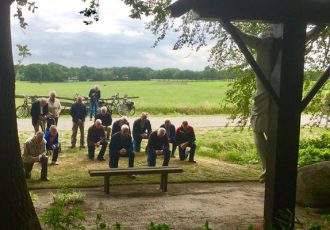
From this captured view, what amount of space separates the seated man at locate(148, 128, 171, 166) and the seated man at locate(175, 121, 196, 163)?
1.49 meters

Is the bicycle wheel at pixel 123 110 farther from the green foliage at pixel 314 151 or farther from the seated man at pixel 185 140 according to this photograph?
the green foliage at pixel 314 151

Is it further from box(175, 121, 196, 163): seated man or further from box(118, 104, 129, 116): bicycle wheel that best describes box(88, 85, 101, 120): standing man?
box(175, 121, 196, 163): seated man

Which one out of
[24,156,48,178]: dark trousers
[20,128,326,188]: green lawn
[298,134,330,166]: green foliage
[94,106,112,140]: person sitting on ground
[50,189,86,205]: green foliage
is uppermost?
[94,106,112,140]: person sitting on ground

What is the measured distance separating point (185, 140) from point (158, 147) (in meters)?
1.66

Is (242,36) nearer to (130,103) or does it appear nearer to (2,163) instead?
(2,163)

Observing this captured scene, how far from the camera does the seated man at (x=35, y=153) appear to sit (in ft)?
34.7

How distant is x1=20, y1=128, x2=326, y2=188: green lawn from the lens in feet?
35.9

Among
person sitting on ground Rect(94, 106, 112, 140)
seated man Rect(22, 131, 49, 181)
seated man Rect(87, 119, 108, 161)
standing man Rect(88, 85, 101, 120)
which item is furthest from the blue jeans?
seated man Rect(22, 131, 49, 181)

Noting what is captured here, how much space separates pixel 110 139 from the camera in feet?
38.8

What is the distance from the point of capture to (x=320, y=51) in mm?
12500

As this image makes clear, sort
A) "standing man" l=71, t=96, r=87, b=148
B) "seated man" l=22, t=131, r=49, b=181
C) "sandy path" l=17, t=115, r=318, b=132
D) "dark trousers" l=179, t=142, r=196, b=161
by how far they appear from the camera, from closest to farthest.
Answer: "seated man" l=22, t=131, r=49, b=181 < "dark trousers" l=179, t=142, r=196, b=161 < "standing man" l=71, t=96, r=87, b=148 < "sandy path" l=17, t=115, r=318, b=132

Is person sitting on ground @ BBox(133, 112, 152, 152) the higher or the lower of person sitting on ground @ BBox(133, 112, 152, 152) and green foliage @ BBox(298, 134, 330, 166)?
the higher

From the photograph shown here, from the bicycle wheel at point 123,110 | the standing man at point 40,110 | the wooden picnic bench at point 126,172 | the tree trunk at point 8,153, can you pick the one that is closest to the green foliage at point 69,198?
the wooden picnic bench at point 126,172

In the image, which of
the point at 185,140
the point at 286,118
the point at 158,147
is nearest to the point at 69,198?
the point at 158,147
